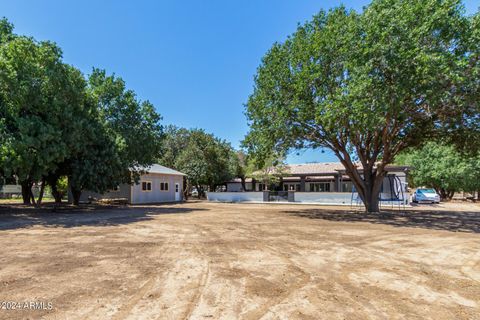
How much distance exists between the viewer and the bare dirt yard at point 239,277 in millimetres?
3795

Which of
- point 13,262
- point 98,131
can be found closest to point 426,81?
point 13,262

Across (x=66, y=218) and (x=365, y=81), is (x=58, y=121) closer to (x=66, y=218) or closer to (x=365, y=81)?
(x=66, y=218)

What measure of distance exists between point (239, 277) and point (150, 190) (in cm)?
2758

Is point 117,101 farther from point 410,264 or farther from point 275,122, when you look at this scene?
point 410,264

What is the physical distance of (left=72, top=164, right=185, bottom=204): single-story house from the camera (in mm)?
29047

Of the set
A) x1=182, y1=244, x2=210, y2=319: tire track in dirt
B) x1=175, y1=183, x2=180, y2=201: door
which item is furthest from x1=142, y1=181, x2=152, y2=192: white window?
x1=182, y1=244, x2=210, y2=319: tire track in dirt

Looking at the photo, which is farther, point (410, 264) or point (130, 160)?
point (130, 160)

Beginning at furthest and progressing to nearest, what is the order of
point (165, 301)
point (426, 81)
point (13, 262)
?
1. point (426, 81)
2. point (13, 262)
3. point (165, 301)

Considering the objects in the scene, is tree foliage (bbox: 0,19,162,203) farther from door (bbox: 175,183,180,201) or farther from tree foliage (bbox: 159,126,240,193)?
tree foliage (bbox: 159,126,240,193)

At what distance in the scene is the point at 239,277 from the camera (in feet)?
16.8

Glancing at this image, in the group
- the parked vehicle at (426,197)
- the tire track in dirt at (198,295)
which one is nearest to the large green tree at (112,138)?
the tire track in dirt at (198,295)

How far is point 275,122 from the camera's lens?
617 inches

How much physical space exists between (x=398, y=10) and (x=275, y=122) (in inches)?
274

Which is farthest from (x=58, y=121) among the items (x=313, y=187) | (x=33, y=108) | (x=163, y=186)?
(x=313, y=187)
